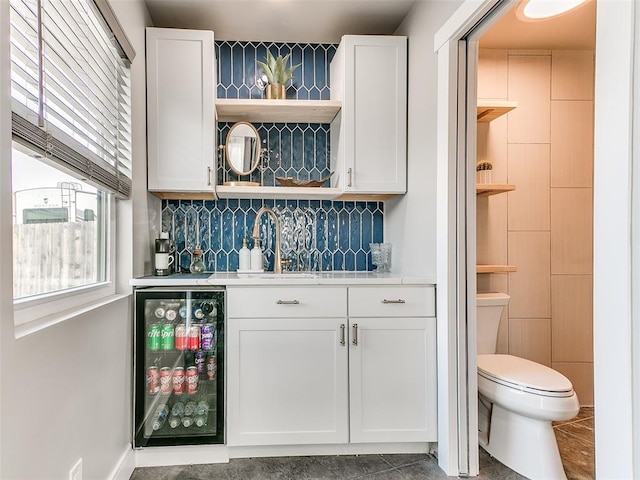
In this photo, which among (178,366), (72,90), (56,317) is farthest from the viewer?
(178,366)

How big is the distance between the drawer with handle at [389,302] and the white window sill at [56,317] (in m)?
1.12

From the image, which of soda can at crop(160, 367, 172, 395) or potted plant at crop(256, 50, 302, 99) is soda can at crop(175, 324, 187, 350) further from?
potted plant at crop(256, 50, 302, 99)

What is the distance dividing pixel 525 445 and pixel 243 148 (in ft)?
7.33

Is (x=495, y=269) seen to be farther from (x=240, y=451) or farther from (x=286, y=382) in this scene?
(x=240, y=451)

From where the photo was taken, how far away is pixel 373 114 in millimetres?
2465

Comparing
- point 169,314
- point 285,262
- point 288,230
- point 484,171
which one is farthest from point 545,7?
point 169,314

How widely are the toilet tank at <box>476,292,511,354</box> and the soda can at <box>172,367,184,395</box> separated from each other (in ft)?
5.42

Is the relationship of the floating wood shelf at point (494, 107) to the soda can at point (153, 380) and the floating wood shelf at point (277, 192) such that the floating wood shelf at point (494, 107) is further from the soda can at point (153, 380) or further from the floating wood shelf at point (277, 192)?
the soda can at point (153, 380)

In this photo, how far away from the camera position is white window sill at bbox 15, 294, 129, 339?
1.12 metres

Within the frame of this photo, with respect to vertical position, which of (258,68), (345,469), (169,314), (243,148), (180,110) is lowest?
(345,469)

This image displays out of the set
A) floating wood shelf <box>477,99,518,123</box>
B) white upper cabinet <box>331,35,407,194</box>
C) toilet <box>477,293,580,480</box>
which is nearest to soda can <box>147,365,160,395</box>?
white upper cabinet <box>331,35,407,194</box>

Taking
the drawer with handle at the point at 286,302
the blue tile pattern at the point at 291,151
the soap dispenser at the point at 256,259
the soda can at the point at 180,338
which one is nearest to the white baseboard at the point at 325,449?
the soda can at the point at 180,338

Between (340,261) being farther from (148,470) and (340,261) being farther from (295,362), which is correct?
(148,470)

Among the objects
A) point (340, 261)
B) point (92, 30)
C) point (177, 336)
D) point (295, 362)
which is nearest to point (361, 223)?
point (340, 261)
